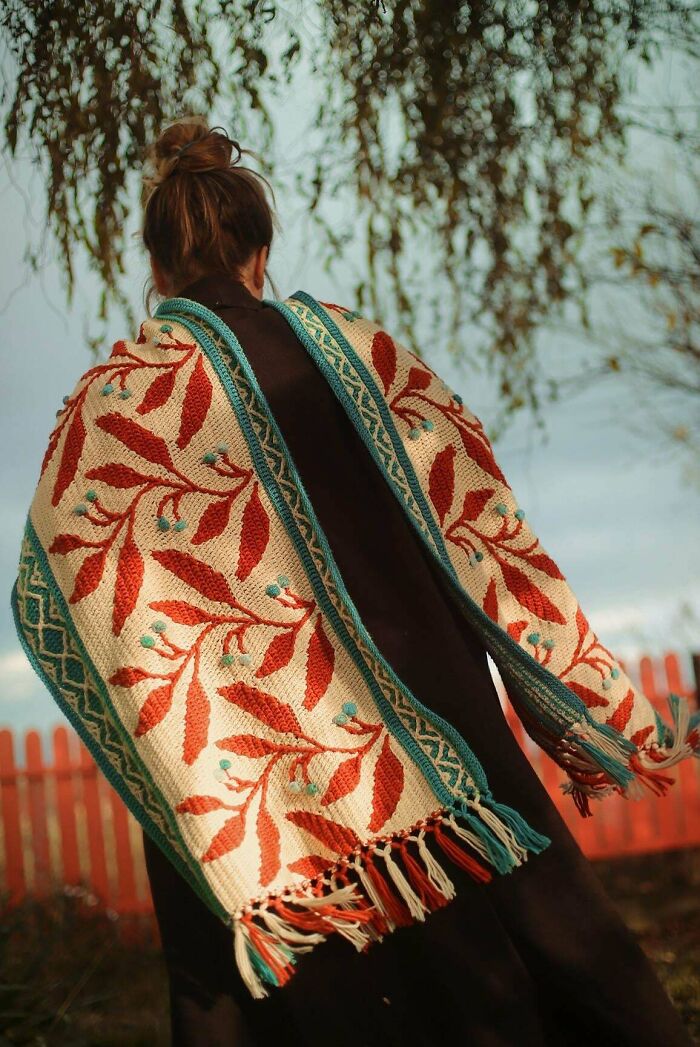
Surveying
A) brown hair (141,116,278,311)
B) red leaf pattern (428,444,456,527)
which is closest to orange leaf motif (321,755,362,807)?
red leaf pattern (428,444,456,527)

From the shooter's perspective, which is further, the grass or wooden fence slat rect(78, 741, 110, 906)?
wooden fence slat rect(78, 741, 110, 906)

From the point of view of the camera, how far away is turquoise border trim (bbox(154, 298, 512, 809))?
1498 mm

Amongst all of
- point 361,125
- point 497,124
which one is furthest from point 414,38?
point 497,124

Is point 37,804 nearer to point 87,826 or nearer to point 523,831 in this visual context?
point 87,826

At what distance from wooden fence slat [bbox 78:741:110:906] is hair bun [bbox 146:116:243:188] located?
4.32 metres

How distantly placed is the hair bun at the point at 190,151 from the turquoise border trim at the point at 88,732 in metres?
0.68

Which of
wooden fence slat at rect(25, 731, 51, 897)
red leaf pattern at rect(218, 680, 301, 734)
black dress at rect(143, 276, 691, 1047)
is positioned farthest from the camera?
wooden fence slat at rect(25, 731, 51, 897)

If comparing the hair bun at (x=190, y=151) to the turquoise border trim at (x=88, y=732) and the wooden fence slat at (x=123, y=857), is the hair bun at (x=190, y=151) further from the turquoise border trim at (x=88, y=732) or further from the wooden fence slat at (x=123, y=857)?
the wooden fence slat at (x=123, y=857)

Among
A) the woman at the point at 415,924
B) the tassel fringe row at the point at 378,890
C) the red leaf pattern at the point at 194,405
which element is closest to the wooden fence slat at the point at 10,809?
→ the woman at the point at 415,924

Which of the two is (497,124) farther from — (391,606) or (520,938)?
(520,938)

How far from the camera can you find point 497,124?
3.18 metres

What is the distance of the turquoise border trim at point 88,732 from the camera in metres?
1.50

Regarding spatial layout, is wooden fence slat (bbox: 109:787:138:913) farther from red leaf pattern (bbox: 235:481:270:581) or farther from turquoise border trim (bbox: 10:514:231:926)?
red leaf pattern (bbox: 235:481:270:581)

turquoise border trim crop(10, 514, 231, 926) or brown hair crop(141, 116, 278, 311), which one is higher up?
brown hair crop(141, 116, 278, 311)
